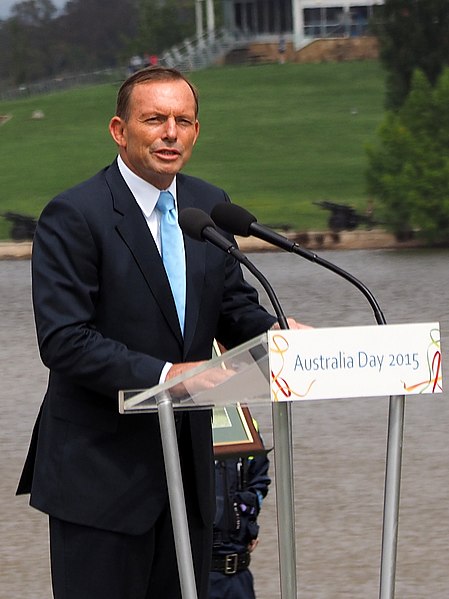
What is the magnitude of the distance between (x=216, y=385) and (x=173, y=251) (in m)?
0.45

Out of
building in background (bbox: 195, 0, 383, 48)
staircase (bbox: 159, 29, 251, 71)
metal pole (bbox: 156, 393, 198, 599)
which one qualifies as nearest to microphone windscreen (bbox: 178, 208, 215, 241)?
metal pole (bbox: 156, 393, 198, 599)

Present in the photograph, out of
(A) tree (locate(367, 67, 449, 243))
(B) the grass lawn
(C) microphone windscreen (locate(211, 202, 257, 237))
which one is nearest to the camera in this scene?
(C) microphone windscreen (locate(211, 202, 257, 237))

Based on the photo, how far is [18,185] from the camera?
113 feet

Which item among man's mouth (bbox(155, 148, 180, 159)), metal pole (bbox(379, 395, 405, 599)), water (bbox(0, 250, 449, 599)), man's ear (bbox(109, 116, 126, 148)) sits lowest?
water (bbox(0, 250, 449, 599))

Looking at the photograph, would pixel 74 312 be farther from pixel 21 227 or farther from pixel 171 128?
pixel 21 227

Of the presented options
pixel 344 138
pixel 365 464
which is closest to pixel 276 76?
pixel 344 138

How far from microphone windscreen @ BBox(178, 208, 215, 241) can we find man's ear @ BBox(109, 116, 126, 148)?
9.0 inches

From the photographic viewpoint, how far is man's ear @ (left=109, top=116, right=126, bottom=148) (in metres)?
2.92

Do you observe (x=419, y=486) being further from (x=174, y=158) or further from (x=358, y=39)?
(x=358, y=39)

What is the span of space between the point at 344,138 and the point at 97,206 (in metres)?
38.0

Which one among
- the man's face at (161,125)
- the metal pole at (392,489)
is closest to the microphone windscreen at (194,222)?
the man's face at (161,125)

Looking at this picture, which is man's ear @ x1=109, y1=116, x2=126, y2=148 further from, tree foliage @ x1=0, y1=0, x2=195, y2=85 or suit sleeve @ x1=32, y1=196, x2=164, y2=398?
tree foliage @ x1=0, y1=0, x2=195, y2=85

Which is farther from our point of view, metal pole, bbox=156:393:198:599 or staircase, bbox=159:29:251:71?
staircase, bbox=159:29:251:71

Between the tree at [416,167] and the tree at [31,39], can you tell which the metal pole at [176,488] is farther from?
the tree at [31,39]
